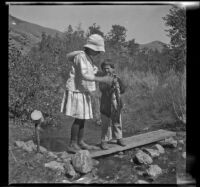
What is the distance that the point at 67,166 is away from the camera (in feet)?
14.8

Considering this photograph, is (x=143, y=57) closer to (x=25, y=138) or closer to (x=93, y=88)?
(x=93, y=88)

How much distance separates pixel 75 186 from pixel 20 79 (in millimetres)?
1593

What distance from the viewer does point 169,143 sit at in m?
4.74

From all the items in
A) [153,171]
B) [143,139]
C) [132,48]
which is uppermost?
[132,48]

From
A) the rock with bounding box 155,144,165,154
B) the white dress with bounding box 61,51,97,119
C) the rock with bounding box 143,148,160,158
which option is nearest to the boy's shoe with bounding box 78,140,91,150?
the white dress with bounding box 61,51,97,119

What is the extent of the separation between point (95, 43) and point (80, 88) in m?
0.64

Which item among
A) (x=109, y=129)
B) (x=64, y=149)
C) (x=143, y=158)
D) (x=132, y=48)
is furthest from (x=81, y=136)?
(x=132, y=48)

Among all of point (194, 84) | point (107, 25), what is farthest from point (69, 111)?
point (194, 84)

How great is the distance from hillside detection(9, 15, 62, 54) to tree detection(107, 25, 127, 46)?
2.30ft

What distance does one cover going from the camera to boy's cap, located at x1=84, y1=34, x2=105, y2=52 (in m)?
4.62

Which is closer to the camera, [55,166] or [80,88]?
[55,166]

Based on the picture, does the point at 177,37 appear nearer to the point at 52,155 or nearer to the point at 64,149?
the point at 64,149

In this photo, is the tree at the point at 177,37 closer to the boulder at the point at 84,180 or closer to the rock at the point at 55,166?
the boulder at the point at 84,180

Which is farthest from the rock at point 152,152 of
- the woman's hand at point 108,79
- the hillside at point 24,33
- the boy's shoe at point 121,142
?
the hillside at point 24,33
